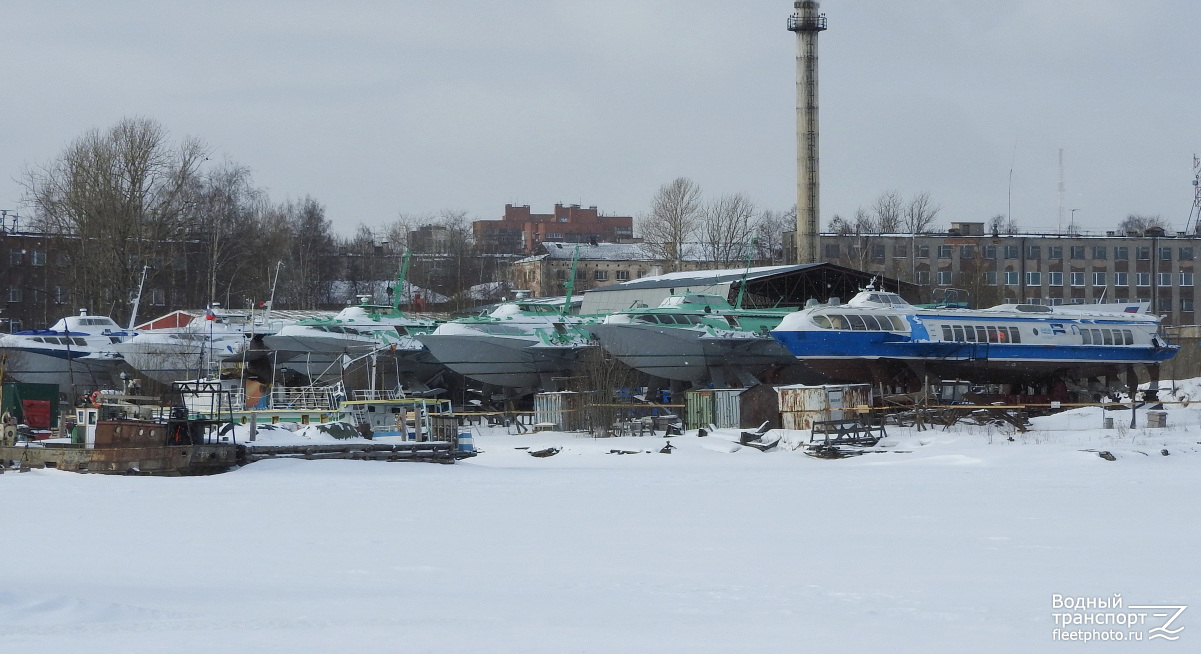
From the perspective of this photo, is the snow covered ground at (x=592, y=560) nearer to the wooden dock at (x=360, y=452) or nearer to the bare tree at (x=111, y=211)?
the wooden dock at (x=360, y=452)

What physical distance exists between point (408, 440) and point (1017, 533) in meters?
17.5

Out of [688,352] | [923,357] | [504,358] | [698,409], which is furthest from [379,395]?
[923,357]

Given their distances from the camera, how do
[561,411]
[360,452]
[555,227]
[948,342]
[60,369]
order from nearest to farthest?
[360,452] < [948,342] < [561,411] < [60,369] < [555,227]

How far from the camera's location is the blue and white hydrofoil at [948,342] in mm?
40281

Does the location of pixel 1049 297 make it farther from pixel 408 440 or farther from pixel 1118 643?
pixel 1118 643

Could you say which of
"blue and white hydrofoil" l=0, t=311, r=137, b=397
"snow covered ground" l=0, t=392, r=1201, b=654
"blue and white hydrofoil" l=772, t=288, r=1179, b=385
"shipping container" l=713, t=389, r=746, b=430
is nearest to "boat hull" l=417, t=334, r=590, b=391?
"shipping container" l=713, t=389, r=746, b=430

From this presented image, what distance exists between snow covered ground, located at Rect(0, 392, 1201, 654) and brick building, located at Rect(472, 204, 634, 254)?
121 metres

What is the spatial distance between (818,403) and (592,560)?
830 inches

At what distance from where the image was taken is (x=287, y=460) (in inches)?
1027

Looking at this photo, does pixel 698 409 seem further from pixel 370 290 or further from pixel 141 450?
pixel 370 290

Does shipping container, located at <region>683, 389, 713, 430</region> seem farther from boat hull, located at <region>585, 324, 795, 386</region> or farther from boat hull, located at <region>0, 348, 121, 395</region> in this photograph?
boat hull, located at <region>0, 348, 121, 395</region>

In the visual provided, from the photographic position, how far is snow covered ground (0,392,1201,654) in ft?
31.6

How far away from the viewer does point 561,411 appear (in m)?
41.9

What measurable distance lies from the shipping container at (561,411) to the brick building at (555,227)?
97.6m
